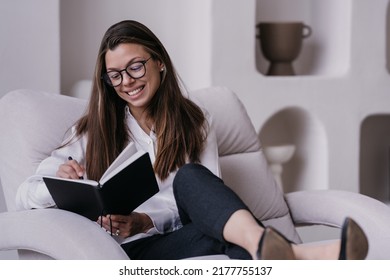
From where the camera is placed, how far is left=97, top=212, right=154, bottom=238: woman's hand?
176cm

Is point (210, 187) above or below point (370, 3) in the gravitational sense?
below

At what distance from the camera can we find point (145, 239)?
1.87m

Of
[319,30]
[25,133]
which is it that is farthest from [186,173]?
[319,30]

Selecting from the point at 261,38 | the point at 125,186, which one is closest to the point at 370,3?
the point at 261,38

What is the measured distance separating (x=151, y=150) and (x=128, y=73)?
20 centimetres

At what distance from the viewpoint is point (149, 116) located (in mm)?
1976

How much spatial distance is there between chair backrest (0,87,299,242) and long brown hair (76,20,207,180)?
10 cm

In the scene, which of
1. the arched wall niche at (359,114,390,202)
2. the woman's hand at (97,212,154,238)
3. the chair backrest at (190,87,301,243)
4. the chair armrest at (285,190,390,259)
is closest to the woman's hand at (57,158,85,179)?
the woman's hand at (97,212,154,238)

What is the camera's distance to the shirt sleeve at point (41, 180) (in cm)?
178

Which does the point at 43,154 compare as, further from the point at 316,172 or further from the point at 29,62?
the point at 316,172

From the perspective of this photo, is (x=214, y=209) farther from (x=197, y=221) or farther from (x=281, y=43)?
(x=281, y=43)

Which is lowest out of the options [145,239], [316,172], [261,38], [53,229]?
[316,172]
